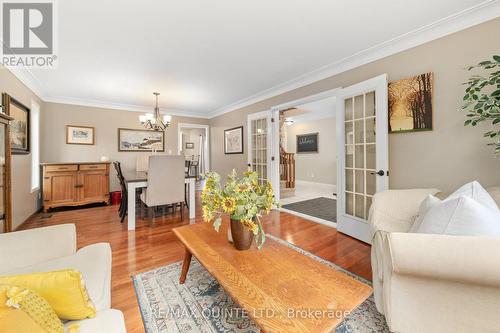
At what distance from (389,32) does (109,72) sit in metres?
3.64

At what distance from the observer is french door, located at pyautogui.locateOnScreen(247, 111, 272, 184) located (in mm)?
4051

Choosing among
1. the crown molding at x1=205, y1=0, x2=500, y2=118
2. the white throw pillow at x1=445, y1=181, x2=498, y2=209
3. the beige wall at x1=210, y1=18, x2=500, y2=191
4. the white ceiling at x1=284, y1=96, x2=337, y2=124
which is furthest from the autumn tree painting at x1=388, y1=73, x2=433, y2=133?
the white ceiling at x1=284, y1=96, x2=337, y2=124

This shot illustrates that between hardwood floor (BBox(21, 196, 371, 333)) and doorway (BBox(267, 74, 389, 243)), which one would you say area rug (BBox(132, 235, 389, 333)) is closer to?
hardwood floor (BBox(21, 196, 371, 333))

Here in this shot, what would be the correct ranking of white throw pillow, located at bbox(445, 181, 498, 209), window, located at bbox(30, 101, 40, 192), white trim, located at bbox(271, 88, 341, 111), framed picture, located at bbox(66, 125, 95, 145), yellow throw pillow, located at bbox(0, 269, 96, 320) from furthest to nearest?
1. framed picture, located at bbox(66, 125, 95, 145)
2. window, located at bbox(30, 101, 40, 192)
3. white trim, located at bbox(271, 88, 341, 111)
4. white throw pillow, located at bbox(445, 181, 498, 209)
5. yellow throw pillow, located at bbox(0, 269, 96, 320)

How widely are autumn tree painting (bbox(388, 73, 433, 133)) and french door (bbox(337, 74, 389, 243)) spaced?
6.6 inches

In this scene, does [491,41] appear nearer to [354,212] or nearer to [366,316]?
[354,212]

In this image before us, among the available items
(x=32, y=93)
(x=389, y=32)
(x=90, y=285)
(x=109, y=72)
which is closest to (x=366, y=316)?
(x=90, y=285)

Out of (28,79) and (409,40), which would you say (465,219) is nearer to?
(409,40)

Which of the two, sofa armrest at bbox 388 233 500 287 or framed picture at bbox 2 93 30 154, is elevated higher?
framed picture at bbox 2 93 30 154

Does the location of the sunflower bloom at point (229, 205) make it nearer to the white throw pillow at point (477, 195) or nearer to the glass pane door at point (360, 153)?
the white throw pillow at point (477, 195)

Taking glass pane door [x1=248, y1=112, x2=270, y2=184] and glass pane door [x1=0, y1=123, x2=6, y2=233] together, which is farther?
glass pane door [x1=248, y1=112, x2=270, y2=184]

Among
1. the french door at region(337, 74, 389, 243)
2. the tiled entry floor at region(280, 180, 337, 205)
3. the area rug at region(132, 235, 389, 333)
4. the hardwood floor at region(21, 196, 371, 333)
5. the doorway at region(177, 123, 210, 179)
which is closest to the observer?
the area rug at region(132, 235, 389, 333)

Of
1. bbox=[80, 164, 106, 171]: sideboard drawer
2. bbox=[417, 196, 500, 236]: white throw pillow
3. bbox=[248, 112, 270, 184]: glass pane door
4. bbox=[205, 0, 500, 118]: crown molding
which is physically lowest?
bbox=[417, 196, 500, 236]: white throw pillow

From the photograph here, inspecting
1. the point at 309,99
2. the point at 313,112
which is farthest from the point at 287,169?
the point at 309,99
